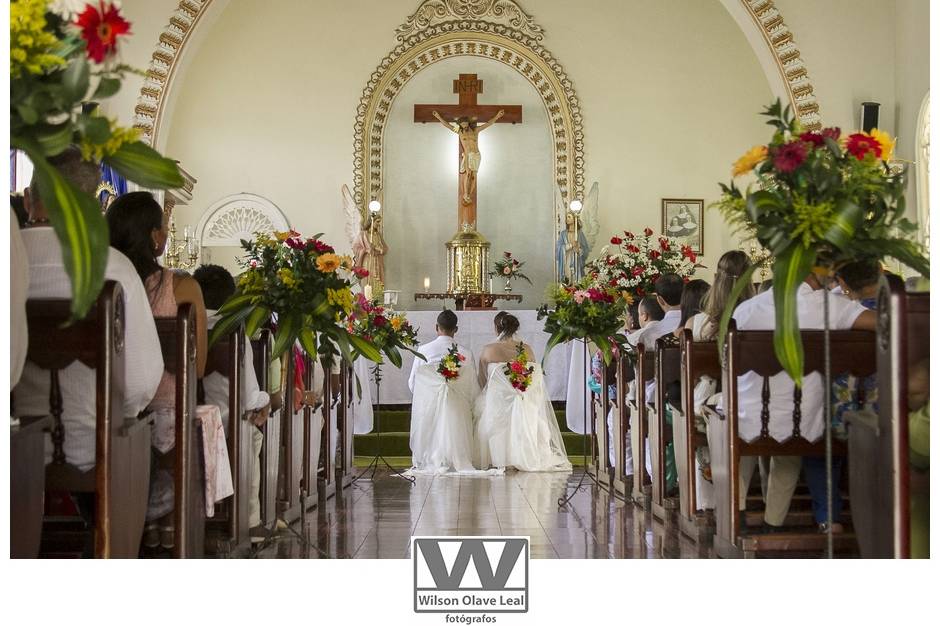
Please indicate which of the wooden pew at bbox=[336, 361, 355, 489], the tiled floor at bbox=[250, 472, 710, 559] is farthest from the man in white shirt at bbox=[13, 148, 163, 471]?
the wooden pew at bbox=[336, 361, 355, 489]

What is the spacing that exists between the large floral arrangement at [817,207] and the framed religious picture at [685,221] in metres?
8.36

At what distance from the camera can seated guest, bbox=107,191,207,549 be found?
3.22m

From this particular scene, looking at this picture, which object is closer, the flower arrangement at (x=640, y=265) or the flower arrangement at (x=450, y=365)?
the flower arrangement at (x=450, y=365)

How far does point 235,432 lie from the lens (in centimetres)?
375

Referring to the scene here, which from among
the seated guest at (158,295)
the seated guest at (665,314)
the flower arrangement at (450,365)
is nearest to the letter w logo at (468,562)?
the seated guest at (158,295)

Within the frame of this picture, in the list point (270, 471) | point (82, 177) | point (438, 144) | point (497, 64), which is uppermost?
point (497, 64)

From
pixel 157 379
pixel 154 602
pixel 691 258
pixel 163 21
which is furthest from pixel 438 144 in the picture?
pixel 154 602

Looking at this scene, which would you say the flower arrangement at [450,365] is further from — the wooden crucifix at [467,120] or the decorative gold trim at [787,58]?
the decorative gold trim at [787,58]

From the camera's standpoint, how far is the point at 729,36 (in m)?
11.2

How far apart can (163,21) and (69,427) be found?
8322mm

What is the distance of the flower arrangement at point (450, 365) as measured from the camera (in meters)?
7.49

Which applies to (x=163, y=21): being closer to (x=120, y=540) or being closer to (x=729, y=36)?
(x=729, y=36)

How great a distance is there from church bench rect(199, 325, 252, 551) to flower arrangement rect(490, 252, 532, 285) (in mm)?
6681

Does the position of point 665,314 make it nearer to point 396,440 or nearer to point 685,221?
point 396,440
